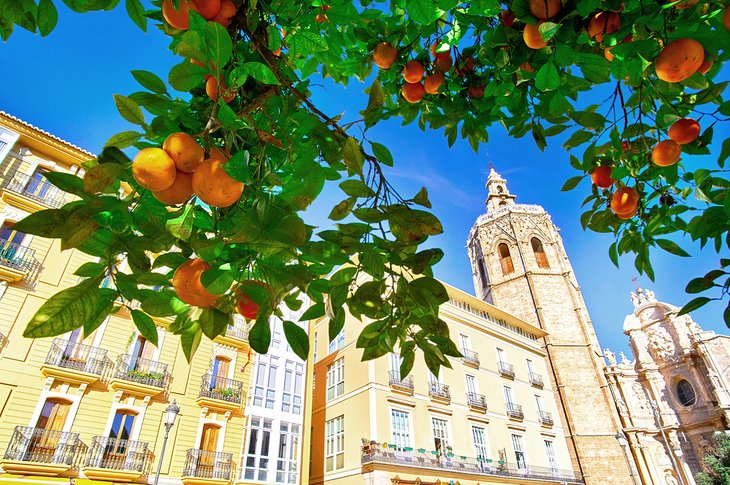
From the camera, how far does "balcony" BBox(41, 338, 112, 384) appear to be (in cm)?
1064

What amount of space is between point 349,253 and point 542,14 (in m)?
1.22


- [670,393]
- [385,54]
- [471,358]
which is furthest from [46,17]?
[670,393]

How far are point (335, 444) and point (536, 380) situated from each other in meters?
13.4

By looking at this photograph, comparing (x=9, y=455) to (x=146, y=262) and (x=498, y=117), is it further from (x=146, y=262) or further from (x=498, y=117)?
(x=498, y=117)

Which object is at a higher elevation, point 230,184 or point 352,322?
point 352,322

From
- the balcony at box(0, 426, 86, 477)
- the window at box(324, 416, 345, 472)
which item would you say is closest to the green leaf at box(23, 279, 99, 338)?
the balcony at box(0, 426, 86, 477)

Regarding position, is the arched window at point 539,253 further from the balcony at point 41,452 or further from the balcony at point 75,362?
the balcony at point 41,452

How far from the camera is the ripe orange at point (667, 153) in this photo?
5.66ft

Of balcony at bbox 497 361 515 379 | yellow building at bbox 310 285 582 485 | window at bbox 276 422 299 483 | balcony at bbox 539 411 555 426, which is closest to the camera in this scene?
window at bbox 276 422 299 483

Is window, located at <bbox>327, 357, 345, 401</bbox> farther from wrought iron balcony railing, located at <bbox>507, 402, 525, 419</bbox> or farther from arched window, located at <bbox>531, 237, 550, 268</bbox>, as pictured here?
arched window, located at <bbox>531, 237, 550, 268</bbox>

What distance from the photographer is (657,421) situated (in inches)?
1159

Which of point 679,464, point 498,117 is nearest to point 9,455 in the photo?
point 498,117

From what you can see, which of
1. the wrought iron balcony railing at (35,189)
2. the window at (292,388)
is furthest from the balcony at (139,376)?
the wrought iron balcony railing at (35,189)

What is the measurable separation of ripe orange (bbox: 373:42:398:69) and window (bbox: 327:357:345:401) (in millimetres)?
16373
